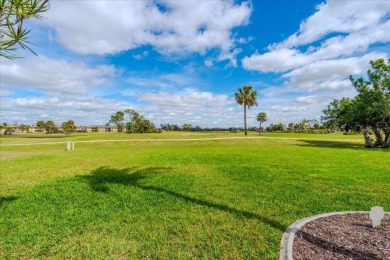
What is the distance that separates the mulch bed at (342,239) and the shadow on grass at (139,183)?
2.35 ft

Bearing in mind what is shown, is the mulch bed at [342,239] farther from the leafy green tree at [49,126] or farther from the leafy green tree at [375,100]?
the leafy green tree at [49,126]

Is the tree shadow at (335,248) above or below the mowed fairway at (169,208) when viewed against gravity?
above

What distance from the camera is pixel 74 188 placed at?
9.10 meters

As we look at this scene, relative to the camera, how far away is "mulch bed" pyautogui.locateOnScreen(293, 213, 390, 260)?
157 inches

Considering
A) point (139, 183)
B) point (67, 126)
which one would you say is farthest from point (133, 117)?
point (139, 183)

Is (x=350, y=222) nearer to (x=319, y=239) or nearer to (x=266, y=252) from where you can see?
(x=319, y=239)

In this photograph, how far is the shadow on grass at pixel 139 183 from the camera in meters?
6.17

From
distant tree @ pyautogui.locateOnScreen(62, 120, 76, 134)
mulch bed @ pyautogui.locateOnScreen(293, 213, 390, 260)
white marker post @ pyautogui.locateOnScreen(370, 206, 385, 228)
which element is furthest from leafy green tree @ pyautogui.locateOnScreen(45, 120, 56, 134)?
white marker post @ pyautogui.locateOnScreen(370, 206, 385, 228)

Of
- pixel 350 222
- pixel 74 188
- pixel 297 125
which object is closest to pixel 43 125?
pixel 297 125

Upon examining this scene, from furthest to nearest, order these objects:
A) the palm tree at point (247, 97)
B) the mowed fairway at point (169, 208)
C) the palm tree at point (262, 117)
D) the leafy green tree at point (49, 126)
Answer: the leafy green tree at point (49, 126) < the palm tree at point (262, 117) < the palm tree at point (247, 97) < the mowed fairway at point (169, 208)

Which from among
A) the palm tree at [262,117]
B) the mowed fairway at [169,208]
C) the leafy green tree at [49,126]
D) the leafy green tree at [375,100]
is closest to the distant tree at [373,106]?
the leafy green tree at [375,100]

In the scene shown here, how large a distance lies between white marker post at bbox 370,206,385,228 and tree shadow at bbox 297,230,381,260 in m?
1.14

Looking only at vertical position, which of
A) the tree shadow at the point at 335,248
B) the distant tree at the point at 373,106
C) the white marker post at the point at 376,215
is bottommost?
the tree shadow at the point at 335,248

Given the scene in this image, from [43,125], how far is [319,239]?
137 m
